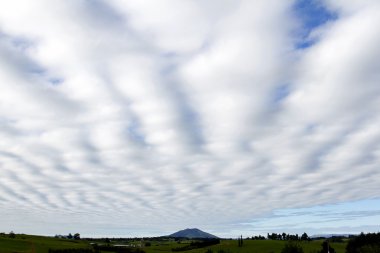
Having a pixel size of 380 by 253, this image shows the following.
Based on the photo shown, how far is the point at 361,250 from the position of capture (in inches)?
7219
